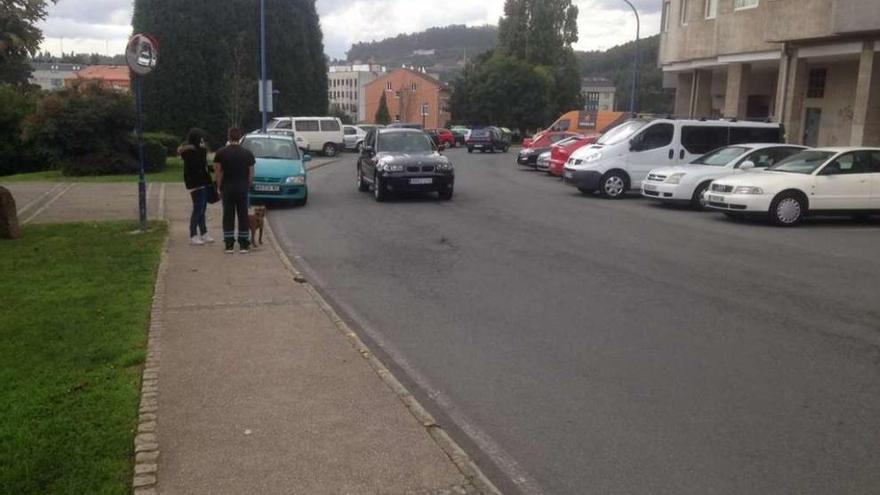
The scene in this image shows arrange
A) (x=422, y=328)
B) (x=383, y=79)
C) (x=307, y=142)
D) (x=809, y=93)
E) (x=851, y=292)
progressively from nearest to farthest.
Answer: (x=422, y=328)
(x=851, y=292)
(x=809, y=93)
(x=307, y=142)
(x=383, y=79)

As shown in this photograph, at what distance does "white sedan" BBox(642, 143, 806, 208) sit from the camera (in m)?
17.2

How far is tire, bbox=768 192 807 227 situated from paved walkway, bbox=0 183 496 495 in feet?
31.6

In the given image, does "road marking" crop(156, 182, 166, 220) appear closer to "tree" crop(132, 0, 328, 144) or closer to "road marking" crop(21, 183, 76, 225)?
"road marking" crop(21, 183, 76, 225)

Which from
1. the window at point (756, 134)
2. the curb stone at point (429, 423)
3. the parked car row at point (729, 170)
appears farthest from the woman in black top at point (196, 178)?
the window at point (756, 134)

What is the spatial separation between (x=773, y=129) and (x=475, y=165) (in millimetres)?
15814

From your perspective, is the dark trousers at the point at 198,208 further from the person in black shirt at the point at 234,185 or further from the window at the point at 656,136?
the window at the point at 656,136

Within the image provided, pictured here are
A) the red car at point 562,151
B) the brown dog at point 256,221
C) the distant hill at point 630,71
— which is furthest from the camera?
the distant hill at point 630,71

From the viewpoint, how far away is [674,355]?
6.55 m

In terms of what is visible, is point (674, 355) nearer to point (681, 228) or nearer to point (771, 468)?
point (771, 468)

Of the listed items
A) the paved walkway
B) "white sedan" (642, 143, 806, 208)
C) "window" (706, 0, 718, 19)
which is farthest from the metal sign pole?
"window" (706, 0, 718, 19)

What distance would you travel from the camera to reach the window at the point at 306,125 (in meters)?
39.8

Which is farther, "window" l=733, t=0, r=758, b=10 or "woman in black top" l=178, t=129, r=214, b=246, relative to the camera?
"window" l=733, t=0, r=758, b=10

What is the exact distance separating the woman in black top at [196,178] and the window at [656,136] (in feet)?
38.1

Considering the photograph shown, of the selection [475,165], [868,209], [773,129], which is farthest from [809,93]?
[868,209]
